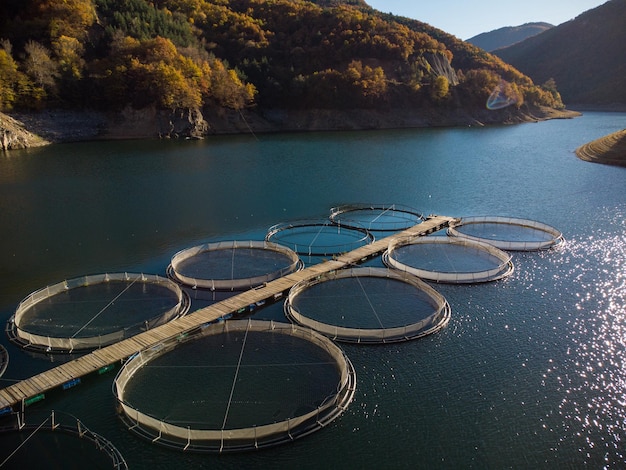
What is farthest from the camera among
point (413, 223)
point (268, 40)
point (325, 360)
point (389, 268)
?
point (268, 40)

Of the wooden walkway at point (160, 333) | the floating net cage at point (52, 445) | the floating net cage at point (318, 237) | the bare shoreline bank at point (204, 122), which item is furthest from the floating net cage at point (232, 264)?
the bare shoreline bank at point (204, 122)

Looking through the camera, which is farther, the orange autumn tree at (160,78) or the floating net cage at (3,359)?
the orange autumn tree at (160,78)

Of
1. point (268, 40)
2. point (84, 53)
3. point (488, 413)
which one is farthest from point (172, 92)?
point (488, 413)

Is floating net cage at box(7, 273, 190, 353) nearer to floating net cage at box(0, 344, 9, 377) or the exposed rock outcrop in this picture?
floating net cage at box(0, 344, 9, 377)

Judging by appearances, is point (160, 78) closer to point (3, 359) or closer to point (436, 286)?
point (436, 286)

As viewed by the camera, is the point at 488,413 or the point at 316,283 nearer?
the point at 488,413

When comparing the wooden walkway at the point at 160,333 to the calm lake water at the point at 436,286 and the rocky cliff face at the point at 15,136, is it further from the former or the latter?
the rocky cliff face at the point at 15,136

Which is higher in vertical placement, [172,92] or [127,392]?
[172,92]

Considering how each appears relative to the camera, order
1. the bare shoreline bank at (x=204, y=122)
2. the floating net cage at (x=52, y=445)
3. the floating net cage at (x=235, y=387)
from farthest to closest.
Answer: the bare shoreline bank at (x=204, y=122) → the floating net cage at (x=235, y=387) → the floating net cage at (x=52, y=445)

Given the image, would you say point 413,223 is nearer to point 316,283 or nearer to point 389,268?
point 389,268
